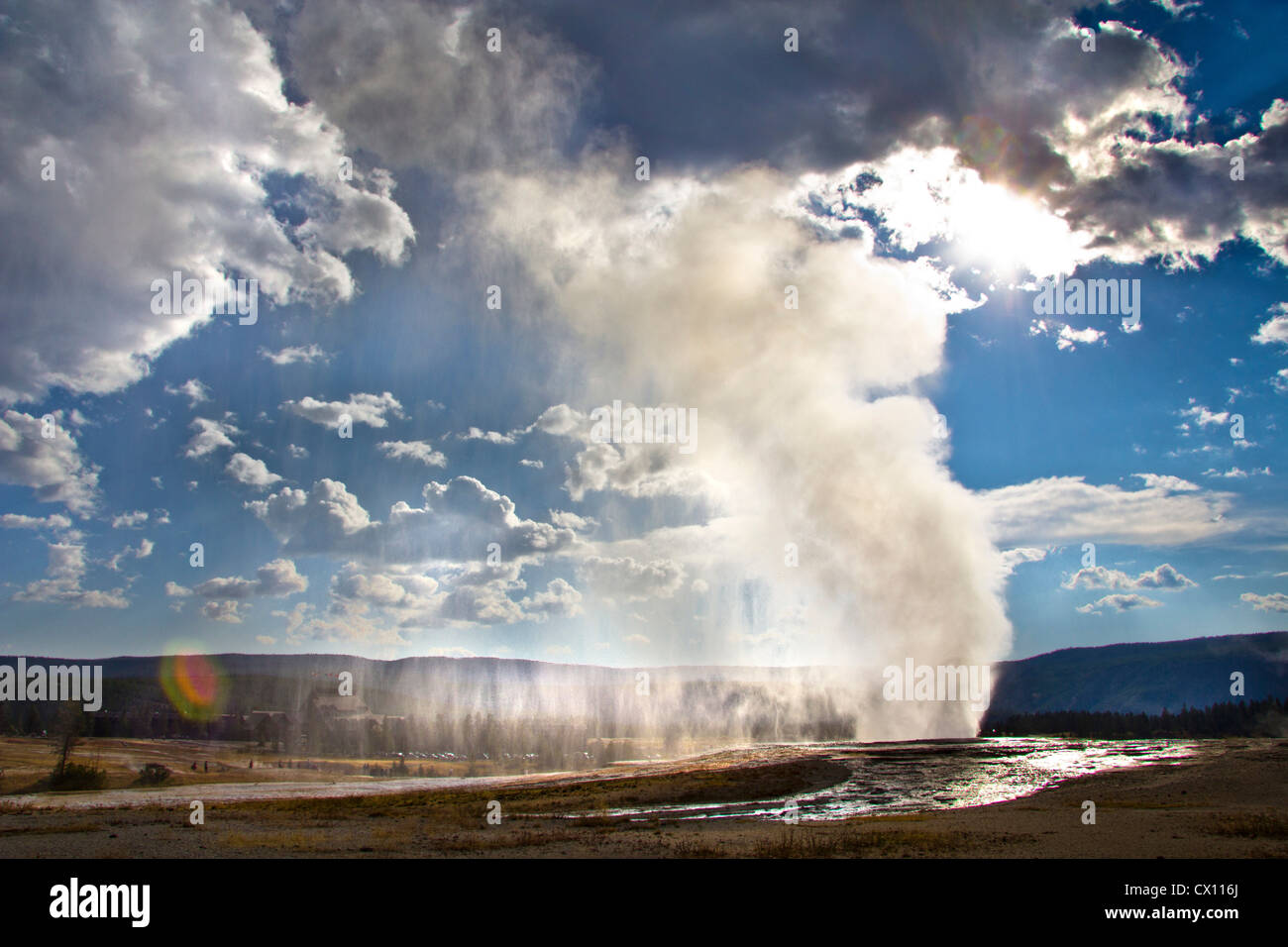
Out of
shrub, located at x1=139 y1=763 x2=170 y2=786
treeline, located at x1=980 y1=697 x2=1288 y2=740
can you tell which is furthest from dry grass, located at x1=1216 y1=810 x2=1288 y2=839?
treeline, located at x1=980 y1=697 x2=1288 y2=740

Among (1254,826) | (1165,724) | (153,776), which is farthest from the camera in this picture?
(1165,724)

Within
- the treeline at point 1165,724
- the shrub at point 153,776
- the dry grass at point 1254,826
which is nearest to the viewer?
the dry grass at point 1254,826

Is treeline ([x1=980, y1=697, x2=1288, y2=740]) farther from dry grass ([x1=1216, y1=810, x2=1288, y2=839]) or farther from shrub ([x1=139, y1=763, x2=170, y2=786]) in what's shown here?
shrub ([x1=139, y1=763, x2=170, y2=786])

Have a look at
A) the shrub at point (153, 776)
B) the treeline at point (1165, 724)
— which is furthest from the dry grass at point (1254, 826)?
the treeline at point (1165, 724)

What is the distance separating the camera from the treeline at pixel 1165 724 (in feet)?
447

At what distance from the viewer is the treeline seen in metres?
136

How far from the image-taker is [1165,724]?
14788cm

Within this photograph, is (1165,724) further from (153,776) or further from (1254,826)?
(153,776)

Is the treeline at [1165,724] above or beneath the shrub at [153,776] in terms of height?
beneath

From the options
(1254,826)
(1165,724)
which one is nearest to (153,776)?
(1254,826)

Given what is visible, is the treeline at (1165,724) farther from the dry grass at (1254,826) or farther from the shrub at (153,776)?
the shrub at (153,776)
